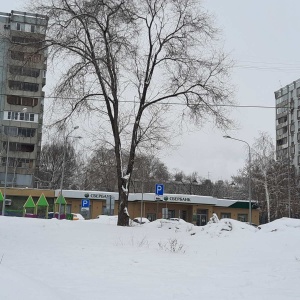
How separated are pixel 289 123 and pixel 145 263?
86532 millimetres

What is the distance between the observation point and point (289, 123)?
9294 cm

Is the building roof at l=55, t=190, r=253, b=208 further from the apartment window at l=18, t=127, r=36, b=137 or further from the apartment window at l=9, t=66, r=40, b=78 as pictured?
the apartment window at l=9, t=66, r=40, b=78

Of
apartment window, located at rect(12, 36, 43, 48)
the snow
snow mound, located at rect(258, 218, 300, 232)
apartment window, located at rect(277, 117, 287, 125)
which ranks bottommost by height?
the snow

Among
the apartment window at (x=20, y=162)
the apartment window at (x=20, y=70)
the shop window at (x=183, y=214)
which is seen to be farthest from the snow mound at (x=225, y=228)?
the apartment window at (x=20, y=162)

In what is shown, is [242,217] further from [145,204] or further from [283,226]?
[283,226]

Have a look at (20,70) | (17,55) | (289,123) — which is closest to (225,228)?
(20,70)

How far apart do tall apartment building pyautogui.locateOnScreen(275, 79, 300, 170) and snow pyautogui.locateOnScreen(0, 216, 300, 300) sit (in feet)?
241

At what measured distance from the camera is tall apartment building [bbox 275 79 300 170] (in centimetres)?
9062

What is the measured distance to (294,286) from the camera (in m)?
9.10

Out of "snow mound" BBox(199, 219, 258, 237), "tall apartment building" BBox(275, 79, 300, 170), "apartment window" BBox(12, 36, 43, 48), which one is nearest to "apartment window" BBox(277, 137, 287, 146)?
"tall apartment building" BBox(275, 79, 300, 170)

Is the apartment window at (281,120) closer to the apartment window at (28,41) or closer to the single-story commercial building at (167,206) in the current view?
the single-story commercial building at (167,206)

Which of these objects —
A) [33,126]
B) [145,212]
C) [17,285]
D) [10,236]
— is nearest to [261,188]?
[145,212]

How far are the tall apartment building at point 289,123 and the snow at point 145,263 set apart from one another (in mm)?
73548

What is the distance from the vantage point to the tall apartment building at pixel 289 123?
90.6m
